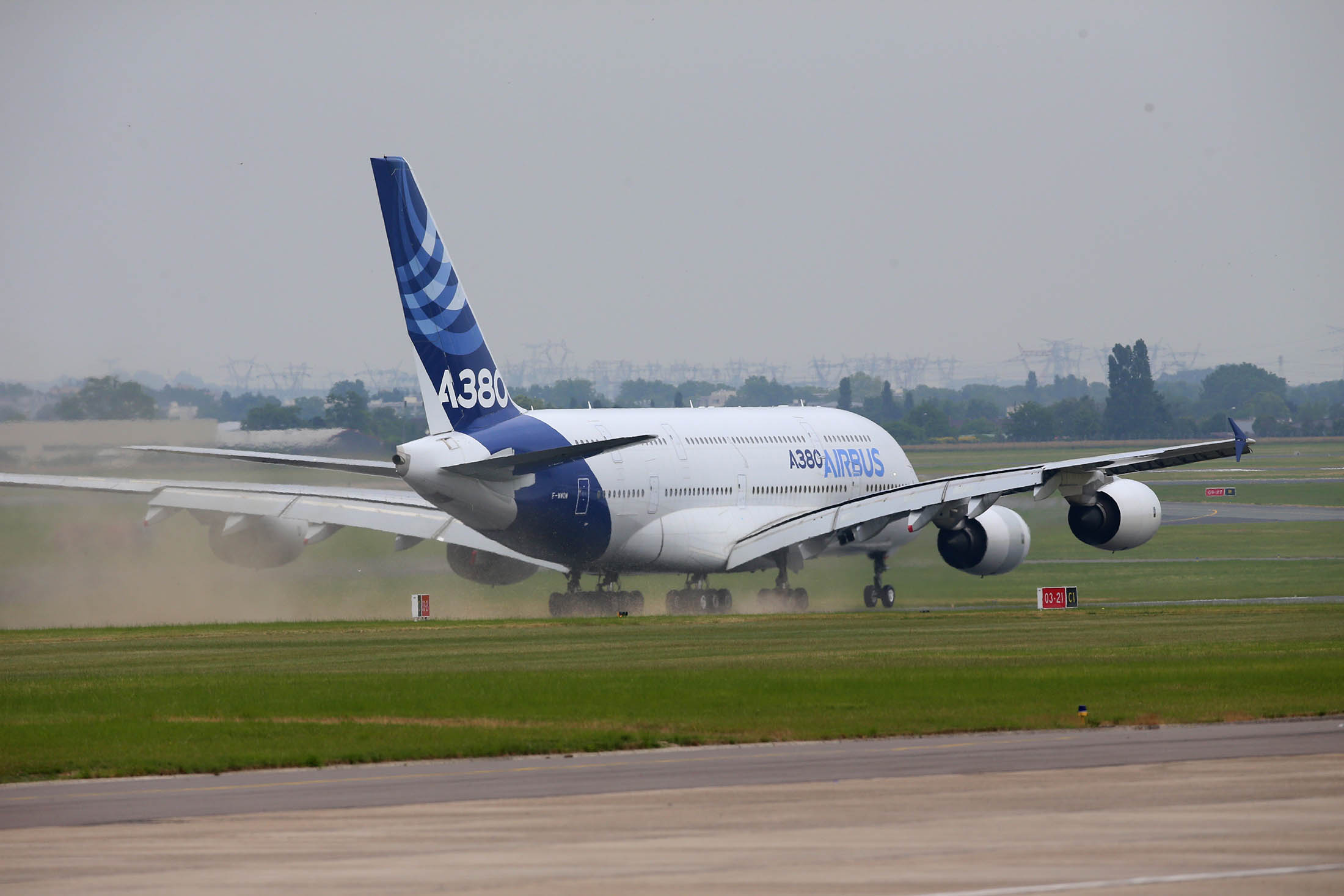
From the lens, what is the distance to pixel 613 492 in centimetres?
5422

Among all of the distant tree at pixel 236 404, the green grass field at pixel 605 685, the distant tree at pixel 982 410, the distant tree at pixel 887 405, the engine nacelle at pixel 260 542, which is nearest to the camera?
the green grass field at pixel 605 685

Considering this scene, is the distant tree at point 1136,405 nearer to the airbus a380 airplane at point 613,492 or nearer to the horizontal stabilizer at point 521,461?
the airbus a380 airplane at point 613,492

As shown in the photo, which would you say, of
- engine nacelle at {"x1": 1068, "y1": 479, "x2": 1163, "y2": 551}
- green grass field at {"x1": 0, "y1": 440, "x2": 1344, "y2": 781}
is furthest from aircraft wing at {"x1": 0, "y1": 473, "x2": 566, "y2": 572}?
engine nacelle at {"x1": 1068, "y1": 479, "x2": 1163, "y2": 551}

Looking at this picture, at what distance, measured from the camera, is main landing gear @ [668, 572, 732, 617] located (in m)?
59.0

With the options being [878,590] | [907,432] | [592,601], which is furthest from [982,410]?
[592,601]

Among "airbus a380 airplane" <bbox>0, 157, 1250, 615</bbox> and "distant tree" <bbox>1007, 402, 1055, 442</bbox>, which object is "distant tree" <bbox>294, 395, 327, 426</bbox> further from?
"distant tree" <bbox>1007, 402, 1055, 442</bbox>

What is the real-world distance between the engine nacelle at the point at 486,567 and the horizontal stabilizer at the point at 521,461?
31.5ft

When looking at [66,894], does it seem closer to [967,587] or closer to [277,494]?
[277,494]

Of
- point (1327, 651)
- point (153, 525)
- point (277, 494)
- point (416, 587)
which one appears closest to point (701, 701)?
point (1327, 651)

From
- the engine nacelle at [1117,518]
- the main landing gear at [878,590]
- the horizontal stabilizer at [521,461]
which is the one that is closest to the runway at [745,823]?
the horizontal stabilizer at [521,461]

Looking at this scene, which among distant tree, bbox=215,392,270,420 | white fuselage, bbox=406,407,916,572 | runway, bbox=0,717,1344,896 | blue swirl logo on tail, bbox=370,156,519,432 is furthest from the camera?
distant tree, bbox=215,392,270,420

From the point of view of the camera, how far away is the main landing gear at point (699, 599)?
59031mm

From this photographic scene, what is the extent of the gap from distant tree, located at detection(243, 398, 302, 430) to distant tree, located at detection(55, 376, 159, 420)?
11610 millimetres

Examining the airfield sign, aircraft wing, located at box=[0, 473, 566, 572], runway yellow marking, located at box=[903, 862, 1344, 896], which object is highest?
aircraft wing, located at box=[0, 473, 566, 572]
